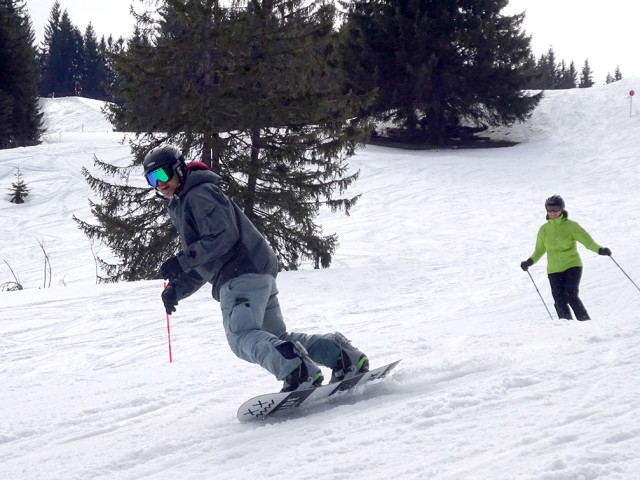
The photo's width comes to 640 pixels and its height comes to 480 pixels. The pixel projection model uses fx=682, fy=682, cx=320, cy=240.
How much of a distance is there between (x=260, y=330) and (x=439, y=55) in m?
25.4

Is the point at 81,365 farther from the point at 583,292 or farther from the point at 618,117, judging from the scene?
the point at 618,117

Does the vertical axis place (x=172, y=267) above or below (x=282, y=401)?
above

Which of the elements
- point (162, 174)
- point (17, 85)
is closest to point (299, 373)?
point (162, 174)

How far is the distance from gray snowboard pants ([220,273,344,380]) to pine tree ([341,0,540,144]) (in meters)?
23.5

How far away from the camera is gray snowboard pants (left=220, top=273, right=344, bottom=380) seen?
13.2 ft

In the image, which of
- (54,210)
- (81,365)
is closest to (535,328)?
(81,365)

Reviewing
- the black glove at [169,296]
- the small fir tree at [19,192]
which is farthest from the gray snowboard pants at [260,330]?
the small fir tree at [19,192]

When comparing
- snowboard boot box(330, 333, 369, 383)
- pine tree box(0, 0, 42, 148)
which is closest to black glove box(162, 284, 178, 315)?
snowboard boot box(330, 333, 369, 383)

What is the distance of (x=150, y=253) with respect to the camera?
Result: 1328 cm

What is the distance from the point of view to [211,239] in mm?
4059

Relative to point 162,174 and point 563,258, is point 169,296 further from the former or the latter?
point 563,258

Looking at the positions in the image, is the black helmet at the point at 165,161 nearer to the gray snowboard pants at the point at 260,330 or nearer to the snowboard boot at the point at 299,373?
the gray snowboard pants at the point at 260,330

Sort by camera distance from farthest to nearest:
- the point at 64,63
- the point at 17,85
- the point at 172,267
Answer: the point at 64,63 < the point at 17,85 < the point at 172,267

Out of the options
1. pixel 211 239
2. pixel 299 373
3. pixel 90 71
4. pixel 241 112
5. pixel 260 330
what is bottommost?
pixel 299 373
